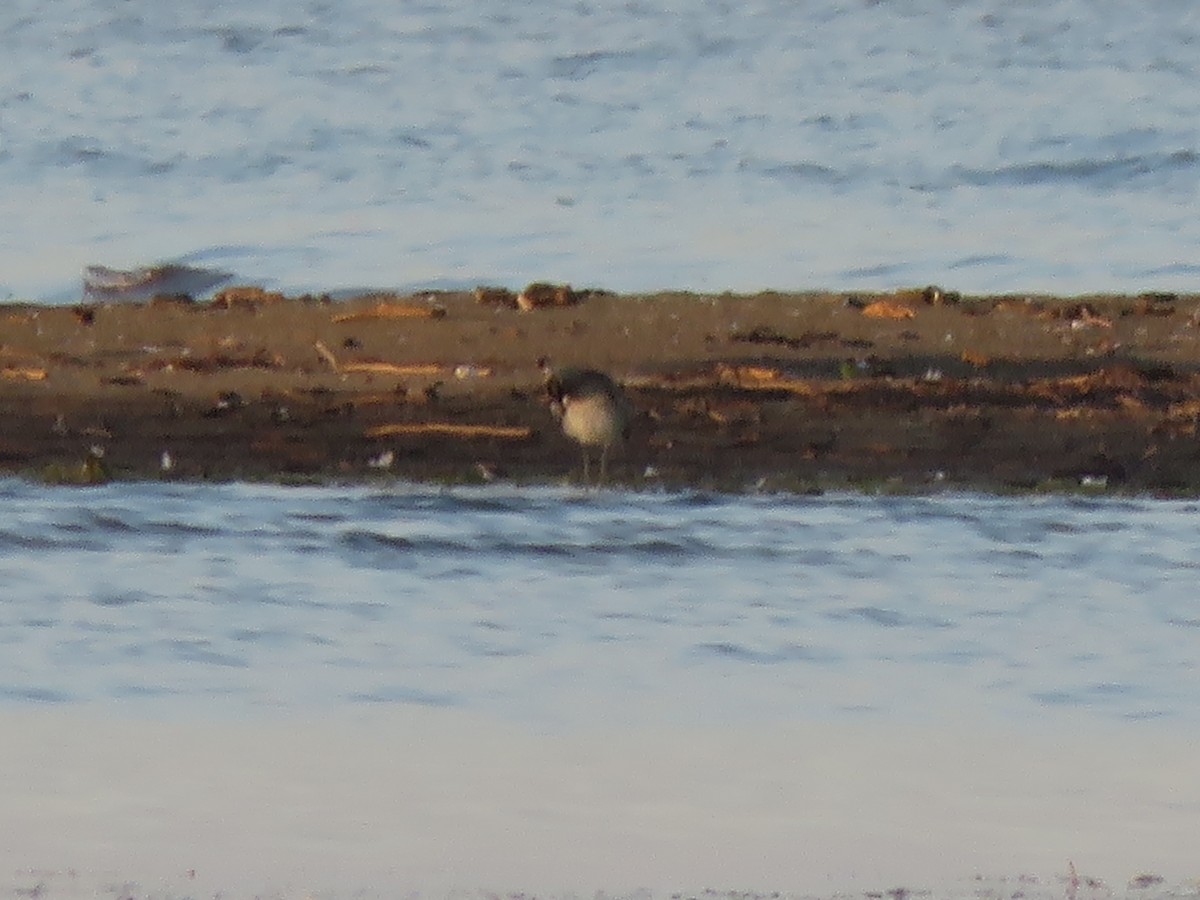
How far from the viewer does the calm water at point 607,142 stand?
64.0ft

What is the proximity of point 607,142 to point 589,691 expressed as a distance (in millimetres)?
16118

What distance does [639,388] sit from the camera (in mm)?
13023

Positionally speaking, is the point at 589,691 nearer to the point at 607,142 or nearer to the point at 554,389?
the point at 554,389

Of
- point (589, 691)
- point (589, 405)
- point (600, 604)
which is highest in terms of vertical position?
point (589, 405)

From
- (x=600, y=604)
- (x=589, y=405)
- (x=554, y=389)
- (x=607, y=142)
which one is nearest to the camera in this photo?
(x=600, y=604)

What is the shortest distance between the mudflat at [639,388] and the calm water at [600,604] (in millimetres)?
527

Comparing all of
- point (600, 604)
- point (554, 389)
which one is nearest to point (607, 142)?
point (554, 389)

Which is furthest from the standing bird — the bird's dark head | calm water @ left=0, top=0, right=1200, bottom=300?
calm water @ left=0, top=0, right=1200, bottom=300

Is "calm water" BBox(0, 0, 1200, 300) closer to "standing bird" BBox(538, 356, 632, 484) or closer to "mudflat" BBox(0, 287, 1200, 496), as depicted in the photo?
"mudflat" BBox(0, 287, 1200, 496)

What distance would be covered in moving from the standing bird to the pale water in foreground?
271 mm

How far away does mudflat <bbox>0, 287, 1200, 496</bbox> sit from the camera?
12.1 meters

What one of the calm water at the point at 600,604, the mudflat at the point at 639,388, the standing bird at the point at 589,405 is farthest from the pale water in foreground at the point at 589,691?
the mudflat at the point at 639,388

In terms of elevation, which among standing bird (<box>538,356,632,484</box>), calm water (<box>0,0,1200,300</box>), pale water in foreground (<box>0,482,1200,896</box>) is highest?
calm water (<box>0,0,1200,300</box>)

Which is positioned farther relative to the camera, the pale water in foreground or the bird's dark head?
the bird's dark head
